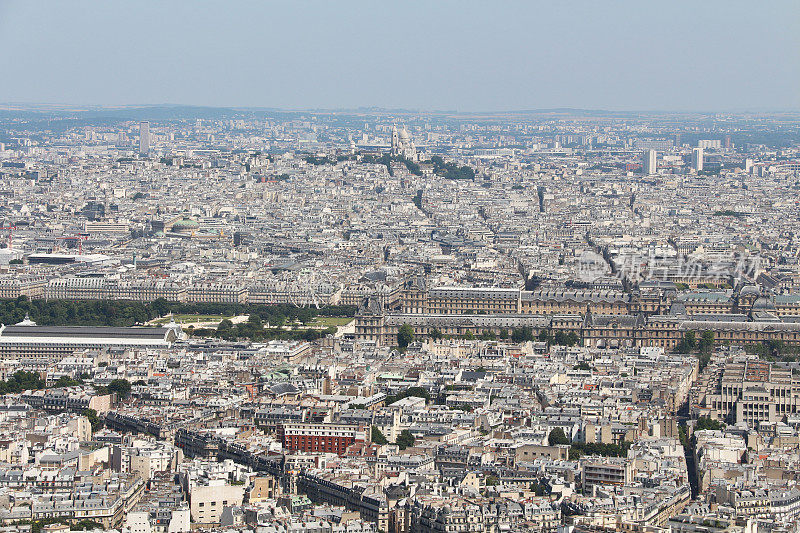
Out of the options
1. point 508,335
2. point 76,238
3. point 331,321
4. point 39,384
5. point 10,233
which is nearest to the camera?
point 39,384

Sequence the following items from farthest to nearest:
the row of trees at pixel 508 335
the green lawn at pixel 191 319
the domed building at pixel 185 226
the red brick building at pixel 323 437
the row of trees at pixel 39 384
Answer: the domed building at pixel 185 226 < the green lawn at pixel 191 319 < the row of trees at pixel 508 335 < the row of trees at pixel 39 384 < the red brick building at pixel 323 437

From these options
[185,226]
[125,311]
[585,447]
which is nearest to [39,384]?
[125,311]

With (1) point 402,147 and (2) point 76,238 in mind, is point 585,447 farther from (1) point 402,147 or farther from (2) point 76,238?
(1) point 402,147

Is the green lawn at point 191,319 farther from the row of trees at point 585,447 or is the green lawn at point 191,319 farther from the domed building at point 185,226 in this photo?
the domed building at point 185,226

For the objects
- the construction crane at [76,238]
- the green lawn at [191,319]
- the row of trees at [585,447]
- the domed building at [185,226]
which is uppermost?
the row of trees at [585,447]

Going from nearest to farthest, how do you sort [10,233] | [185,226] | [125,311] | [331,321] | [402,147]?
[331,321] < [125,311] < [10,233] < [185,226] < [402,147]

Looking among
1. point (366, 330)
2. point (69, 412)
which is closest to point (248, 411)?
point (69, 412)

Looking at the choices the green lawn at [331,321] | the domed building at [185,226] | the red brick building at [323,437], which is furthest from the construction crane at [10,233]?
the red brick building at [323,437]

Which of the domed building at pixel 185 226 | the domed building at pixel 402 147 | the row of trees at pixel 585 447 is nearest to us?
the row of trees at pixel 585 447
